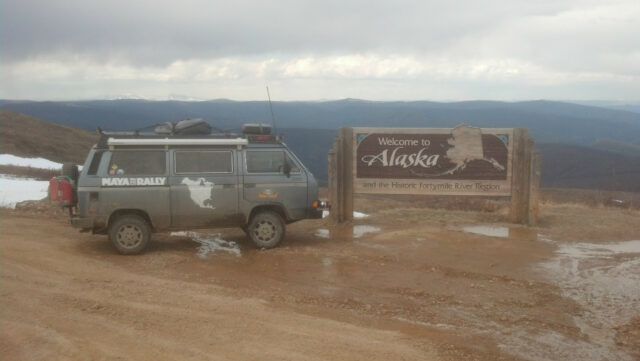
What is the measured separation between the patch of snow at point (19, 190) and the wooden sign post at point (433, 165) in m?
7.78

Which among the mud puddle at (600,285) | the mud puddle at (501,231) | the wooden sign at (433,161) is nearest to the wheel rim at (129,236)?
the wooden sign at (433,161)

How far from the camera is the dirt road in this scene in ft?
20.6

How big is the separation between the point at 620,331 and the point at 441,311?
2.05 meters

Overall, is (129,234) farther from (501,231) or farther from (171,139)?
(501,231)

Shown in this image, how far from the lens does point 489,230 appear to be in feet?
44.1

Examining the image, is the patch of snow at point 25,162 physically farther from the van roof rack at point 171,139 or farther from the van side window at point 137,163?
the van side window at point 137,163

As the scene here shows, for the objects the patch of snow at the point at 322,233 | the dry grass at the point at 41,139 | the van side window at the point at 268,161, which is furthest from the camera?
the dry grass at the point at 41,139

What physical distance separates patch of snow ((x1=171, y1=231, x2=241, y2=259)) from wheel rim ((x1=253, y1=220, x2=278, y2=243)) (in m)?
0.47

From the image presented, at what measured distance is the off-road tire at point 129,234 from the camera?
411 inches

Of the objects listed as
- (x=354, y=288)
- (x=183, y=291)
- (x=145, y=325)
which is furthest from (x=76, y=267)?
(x=354, y=288)

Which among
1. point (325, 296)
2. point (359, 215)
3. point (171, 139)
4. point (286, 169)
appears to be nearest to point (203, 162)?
point (171, 139)

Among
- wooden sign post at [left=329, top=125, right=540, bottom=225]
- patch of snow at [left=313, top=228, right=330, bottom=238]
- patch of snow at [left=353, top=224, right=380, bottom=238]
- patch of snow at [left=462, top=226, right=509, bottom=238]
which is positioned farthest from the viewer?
wooden sign post at [left=329, top=125, right=540, bottom=225]

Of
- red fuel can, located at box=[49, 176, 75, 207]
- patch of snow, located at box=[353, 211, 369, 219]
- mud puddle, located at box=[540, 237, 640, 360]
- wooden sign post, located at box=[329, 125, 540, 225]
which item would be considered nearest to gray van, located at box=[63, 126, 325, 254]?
red fuel can, located at box=[49, 176, 75, 207]

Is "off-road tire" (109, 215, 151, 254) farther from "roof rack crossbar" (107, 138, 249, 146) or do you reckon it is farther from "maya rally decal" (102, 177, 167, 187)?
"roof rack crossbar" (107, 138, 249, 146)
